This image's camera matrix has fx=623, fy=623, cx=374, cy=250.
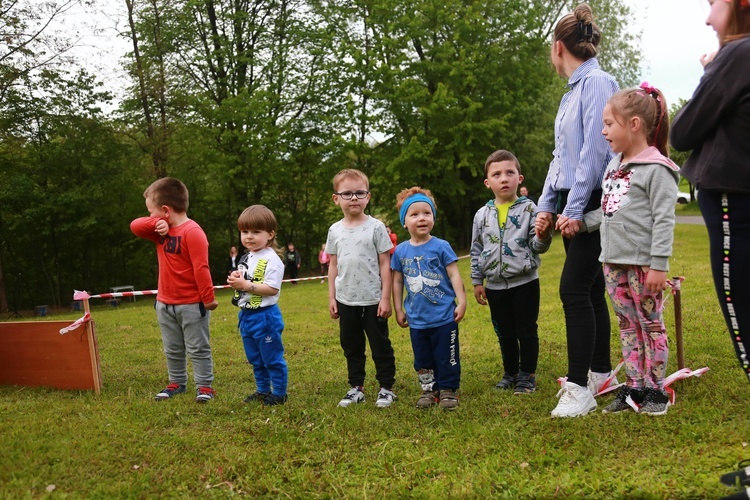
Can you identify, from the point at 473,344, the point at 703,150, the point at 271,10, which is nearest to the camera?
the point at 703,150

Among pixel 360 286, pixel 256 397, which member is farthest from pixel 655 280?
pixel 256 397

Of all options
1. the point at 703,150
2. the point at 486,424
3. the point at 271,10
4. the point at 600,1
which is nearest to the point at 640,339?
the point at 486,424

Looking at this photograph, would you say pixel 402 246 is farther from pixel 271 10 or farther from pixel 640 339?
pixel 271 10

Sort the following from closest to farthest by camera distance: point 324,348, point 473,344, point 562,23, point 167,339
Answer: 1. point 562,23
2. point 167,339
3. point 473,344
4. point 324,348

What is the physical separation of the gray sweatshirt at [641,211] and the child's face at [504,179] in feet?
3.43

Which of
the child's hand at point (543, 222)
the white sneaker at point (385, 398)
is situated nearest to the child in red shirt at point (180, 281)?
the white sneaker at point (385, 398)

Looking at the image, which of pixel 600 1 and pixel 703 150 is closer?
pixel 703 150

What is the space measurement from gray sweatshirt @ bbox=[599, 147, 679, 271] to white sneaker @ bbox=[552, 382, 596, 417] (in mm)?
810

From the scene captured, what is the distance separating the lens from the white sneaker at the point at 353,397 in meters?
4.53

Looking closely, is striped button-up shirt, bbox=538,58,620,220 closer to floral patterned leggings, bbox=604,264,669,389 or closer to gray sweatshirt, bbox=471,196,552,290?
floral patterned leggings, bbox=604,264,669,389

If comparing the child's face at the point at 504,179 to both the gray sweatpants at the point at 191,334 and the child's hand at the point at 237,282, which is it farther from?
the gray sweatpants at the point at 191,334

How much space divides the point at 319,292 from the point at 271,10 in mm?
17311

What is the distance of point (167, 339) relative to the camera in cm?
519

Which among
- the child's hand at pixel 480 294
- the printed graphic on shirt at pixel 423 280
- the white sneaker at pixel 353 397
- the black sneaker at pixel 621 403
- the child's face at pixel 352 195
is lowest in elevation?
the white sneaker at pixel 353 397
